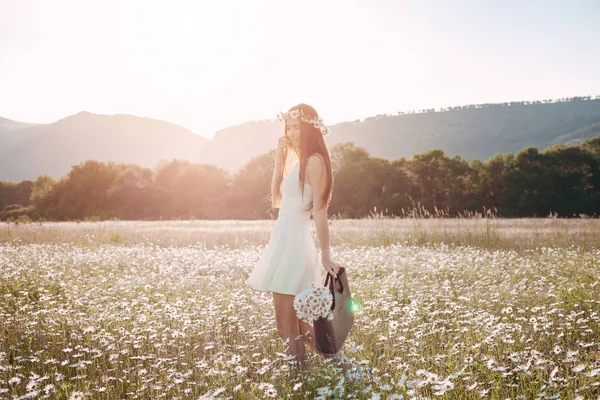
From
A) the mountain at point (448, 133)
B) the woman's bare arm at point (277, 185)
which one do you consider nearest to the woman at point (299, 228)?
the woman's bare arm at point (277, 185)

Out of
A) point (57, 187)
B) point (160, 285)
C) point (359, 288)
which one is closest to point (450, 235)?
point (359, 288)

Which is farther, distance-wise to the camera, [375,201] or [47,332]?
[375,201]

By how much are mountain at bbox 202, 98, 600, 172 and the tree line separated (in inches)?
3272

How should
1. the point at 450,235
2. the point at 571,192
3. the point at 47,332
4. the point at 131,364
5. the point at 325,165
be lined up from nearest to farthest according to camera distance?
the point at 325,165
the point at 131,364
the point at 47,332
the point at 450,235
the point at 571,192

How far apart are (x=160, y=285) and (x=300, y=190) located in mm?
4670

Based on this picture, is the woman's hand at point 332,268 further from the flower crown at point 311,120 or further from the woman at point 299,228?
the flower crown at point 311,120

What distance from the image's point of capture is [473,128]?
552 feet

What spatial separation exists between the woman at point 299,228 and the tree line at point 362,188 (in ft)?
137

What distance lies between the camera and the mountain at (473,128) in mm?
148700

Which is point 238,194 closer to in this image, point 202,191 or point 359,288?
point 202,191

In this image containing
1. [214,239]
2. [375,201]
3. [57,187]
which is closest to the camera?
[214,239]

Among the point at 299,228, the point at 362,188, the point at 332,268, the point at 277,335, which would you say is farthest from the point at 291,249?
the point at 362,188

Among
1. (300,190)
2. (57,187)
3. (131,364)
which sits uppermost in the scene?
(57,187)

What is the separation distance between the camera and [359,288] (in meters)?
8.65
